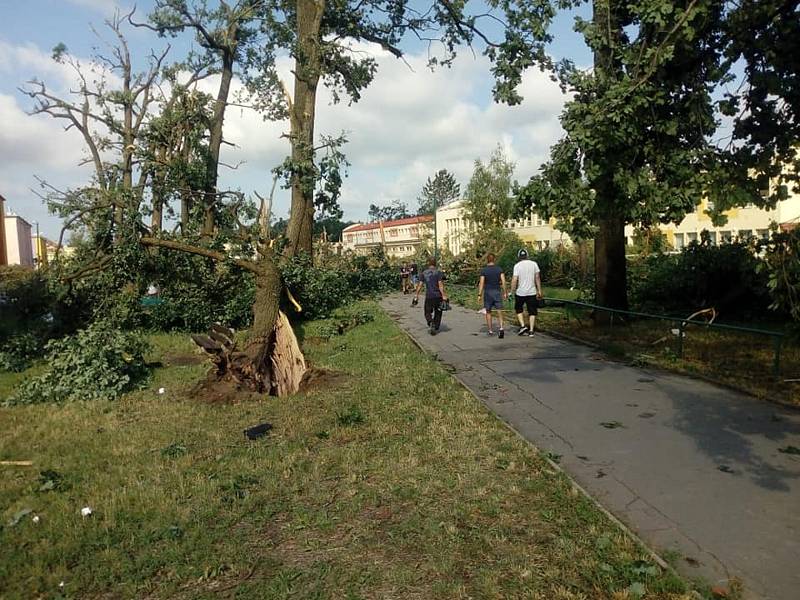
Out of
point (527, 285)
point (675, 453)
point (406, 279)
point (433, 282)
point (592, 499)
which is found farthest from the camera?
point (406, 279)

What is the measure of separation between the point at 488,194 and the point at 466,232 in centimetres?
257

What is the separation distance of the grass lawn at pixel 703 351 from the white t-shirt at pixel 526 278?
3.97 feet

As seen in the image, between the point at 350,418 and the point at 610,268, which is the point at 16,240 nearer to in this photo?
the point at 610,268

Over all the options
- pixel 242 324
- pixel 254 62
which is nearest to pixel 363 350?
pixel 242 324

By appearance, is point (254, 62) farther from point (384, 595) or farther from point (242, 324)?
point (384, 595)

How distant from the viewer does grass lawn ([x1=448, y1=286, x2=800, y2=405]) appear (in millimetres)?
8227

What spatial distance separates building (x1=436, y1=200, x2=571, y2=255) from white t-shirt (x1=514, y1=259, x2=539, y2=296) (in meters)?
0.86

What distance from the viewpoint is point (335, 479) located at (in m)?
5.38

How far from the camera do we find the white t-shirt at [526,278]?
1323 centimetres

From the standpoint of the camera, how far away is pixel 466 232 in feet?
129

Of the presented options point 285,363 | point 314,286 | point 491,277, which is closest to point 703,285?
point 491,277

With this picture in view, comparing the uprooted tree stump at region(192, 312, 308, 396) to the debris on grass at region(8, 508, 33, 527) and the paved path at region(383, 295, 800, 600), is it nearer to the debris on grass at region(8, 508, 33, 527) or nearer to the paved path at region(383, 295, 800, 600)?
the paved path at region(383, 295, 800, 600)

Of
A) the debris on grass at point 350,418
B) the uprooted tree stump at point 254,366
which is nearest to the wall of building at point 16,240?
the uprooted tree stump at point 254,366

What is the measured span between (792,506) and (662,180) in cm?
282
